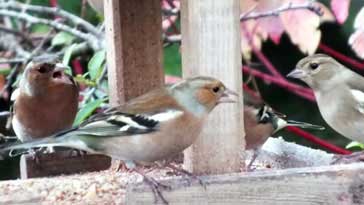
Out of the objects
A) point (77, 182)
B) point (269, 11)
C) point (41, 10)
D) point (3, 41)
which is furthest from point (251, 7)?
point (77, 182)

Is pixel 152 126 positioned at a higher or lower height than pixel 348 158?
higher

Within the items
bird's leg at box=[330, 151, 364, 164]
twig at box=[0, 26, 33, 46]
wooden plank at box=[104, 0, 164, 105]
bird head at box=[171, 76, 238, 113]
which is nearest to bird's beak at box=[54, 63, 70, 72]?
wooden plank at box=[104, 0, 164, 105]

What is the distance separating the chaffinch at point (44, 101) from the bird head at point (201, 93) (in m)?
1.02

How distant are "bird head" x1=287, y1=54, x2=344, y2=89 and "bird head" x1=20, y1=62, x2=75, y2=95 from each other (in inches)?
39.2

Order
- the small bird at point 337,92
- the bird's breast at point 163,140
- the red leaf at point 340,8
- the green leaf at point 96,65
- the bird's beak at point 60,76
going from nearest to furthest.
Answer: the bird's breast at point 163,140
the small bird at point 337,92
the bird's beak at point 60,76
the green leaf at point 96,65
the red leaf at point 340,8

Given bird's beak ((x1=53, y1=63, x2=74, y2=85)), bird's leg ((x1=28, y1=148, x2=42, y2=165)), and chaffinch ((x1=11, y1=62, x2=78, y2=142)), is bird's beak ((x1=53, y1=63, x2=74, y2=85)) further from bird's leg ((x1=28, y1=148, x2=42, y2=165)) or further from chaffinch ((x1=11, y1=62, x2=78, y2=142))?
bird's leg ((x1=28, y1=148, x2=42, y2=165))

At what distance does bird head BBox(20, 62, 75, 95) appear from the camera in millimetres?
4281

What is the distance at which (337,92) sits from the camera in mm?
4199

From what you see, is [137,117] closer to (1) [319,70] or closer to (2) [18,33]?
(1) [319,70]

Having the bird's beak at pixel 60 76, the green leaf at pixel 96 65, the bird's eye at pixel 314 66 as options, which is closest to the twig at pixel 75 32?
the green leaf at pixel 96 65

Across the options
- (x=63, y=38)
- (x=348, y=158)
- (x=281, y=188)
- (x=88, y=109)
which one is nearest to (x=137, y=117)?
(x=281, y=188)

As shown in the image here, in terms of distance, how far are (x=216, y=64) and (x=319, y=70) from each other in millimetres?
1110

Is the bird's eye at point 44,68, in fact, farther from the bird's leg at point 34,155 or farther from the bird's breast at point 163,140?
the bird's breast at point 163,140

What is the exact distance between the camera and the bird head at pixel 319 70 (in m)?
4.27
